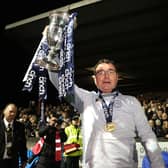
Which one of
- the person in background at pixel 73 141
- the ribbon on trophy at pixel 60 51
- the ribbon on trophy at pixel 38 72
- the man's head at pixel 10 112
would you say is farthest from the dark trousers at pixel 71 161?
the ribbon on trophy at pixel 60 51

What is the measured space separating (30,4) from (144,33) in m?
4.56

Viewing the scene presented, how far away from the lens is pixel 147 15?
15055mm

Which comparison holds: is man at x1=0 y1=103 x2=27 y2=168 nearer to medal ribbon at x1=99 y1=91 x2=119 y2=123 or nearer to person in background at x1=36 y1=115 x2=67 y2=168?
person in background at x1=36 y1=115 x2=67 y2=168

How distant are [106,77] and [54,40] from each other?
0.40m

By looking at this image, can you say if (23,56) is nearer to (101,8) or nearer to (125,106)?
(101,8)

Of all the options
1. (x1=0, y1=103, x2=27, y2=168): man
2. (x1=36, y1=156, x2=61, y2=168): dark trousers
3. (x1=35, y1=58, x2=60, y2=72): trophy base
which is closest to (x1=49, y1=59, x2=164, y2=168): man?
(x1=35, y1=58, x2=60, y2=72): trophy base

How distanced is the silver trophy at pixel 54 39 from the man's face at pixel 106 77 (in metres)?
0.26

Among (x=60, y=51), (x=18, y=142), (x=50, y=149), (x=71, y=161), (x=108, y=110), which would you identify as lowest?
(x=71, y=161)

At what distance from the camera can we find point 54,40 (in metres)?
2.55

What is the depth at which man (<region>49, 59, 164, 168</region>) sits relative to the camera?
90.9 inches

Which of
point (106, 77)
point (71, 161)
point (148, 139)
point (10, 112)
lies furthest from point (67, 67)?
point (71, 161)

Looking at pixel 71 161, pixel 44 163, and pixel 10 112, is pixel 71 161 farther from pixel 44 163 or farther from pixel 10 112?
pixel 10 112

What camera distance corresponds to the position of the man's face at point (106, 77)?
8.06ft

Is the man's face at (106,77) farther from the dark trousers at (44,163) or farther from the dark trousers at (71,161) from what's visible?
the dark trousers at (71,161)
